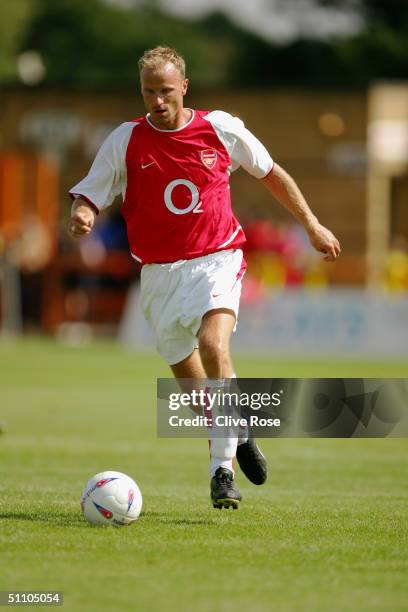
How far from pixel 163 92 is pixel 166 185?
0.55m

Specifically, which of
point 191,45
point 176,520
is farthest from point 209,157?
point 191,45

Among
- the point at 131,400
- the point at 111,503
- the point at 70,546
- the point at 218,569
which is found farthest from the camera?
the point at 131,400

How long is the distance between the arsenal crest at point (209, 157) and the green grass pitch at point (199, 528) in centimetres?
208

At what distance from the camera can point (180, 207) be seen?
7.71 meters

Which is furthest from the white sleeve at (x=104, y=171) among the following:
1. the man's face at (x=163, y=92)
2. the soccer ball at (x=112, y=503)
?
the soccer ball at (x=112, y=503)

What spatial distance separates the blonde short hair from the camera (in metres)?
7.49

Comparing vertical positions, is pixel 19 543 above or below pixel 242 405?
below

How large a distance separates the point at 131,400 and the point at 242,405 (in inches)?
352

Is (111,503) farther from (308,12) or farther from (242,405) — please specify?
(308,12)

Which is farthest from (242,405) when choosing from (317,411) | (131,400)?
(131,400)

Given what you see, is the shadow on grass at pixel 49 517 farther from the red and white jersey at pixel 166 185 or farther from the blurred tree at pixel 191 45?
the blurred tree at pixel 191 45

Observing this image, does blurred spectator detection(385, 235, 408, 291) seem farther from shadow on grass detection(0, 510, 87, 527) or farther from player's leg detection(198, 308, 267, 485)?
shadow on grass detection(0, 510, 87, 527)

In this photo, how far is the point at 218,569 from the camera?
589 cm

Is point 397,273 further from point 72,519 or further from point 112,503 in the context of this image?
point 112,503
